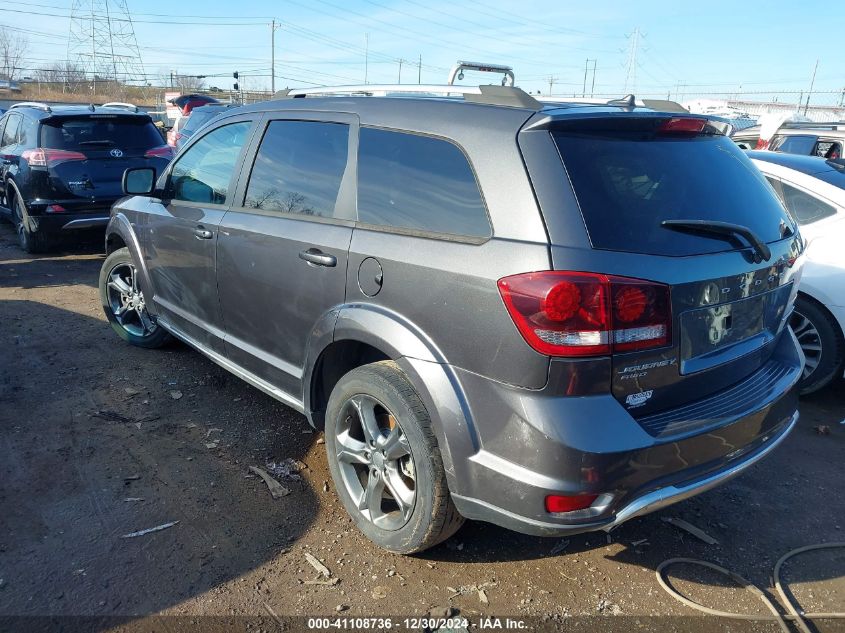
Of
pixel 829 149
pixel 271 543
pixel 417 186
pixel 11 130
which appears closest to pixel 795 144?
pixel 829 149

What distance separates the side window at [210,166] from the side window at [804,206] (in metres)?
3.94

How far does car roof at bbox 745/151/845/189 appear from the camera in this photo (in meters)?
4.91

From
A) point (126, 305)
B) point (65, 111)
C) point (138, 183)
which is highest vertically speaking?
point (65, 111)

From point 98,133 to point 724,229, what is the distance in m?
7.97

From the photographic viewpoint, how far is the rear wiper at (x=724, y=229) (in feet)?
7.95

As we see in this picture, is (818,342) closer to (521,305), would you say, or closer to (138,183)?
(521,305)

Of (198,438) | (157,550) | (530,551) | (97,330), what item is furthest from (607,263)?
(97,330)

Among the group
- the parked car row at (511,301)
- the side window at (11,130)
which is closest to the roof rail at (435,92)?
the parked car row at (511,301)

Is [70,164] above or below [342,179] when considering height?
below

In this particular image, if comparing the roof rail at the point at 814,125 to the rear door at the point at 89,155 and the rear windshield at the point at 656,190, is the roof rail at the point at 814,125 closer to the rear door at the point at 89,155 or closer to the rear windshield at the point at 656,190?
the rear windshield at the point at 656,190

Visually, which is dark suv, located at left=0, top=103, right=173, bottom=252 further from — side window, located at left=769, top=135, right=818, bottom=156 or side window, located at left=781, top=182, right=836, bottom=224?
side window, located at left=769, top=135, right=818, bottom=156

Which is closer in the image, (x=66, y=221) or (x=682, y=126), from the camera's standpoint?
(x=682, y=126)

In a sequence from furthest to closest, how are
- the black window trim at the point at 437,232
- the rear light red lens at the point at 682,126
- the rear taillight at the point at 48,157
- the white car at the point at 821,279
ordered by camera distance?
the rear taillight at the point at 48,157 → the white car at the point at 821,279 → the rear light red lens at the point at 682,126 → the black window trim at the point at 437,232

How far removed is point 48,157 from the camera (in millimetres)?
7848
